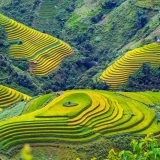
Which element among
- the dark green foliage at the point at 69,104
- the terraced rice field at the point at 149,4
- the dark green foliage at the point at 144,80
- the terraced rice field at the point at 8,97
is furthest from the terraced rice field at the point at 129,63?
the dark green foliage at the point at 69,104

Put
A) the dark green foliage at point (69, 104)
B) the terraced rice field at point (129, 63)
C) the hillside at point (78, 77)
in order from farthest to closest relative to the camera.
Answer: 1. the terraced rice field at point (129, 63)
2. the dark green foliage at point (69, 104)
3. the hillside at point (78, 77)

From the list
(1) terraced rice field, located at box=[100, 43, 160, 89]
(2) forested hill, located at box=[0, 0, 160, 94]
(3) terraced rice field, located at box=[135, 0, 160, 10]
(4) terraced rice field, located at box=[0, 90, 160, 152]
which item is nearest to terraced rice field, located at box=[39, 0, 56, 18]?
(2) forested hill, located at box=[0, 0, 160, 94]

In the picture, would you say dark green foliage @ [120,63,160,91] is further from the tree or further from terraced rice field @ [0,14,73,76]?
the tree

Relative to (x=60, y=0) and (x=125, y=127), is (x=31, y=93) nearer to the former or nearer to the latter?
(x=125, y=127)

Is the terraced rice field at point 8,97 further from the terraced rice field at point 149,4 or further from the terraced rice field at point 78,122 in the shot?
the terraced rice field at point 149,4

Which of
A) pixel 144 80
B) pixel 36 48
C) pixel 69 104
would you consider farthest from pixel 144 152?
pixel 36 48

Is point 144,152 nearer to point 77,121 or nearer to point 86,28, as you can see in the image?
point 77,121
